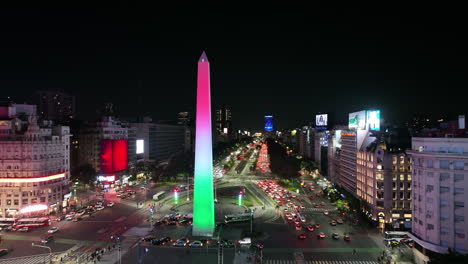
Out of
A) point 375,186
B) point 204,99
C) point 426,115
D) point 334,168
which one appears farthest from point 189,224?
point 426,115

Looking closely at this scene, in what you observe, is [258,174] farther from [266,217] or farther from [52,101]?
[52,101]

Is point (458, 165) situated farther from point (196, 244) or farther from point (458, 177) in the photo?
point (196, 244)

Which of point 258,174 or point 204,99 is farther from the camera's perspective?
point 258,174

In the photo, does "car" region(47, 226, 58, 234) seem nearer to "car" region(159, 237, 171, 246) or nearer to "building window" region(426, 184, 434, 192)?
"car" region(159, 237, 171, 246)

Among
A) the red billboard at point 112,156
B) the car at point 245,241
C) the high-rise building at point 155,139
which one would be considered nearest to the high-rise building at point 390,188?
the car at point 245,241

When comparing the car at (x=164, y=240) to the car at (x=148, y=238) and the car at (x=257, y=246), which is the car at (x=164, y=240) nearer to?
the car at (x=148, y=238)

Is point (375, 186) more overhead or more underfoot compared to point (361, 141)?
more underfoot

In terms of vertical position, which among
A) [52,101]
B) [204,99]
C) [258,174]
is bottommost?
[258,174]

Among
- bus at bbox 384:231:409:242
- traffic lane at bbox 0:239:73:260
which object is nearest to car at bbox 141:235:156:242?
traffic lane at bbox 0:239:73:260
